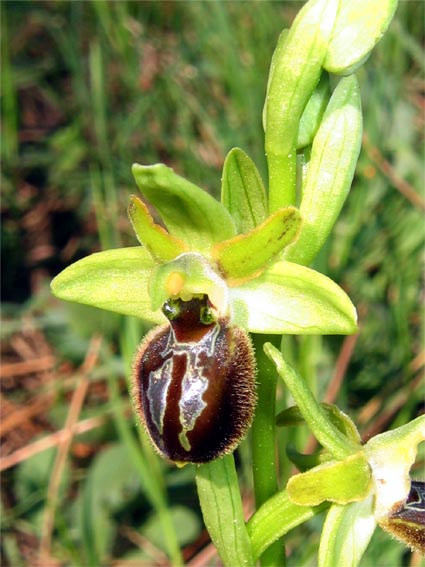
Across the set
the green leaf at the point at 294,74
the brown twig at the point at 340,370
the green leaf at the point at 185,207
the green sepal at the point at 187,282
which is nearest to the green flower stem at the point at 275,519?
the green sepal at the point at 187,282

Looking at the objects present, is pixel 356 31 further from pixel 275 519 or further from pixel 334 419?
pixel 275 519

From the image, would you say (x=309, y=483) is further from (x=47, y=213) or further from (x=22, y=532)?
(x=47, y=213)

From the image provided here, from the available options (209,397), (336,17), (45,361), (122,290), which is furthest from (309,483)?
(45,361)

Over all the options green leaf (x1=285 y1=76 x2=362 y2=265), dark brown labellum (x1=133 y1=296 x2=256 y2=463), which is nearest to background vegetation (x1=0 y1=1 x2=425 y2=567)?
dark brown labellum (x1=133 y1=296 x2=256 y2=463)

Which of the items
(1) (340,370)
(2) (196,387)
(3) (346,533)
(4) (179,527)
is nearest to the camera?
(2) (196,387)

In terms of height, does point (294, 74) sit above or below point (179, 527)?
above

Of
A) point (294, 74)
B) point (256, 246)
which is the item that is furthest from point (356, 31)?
point (256, 246)

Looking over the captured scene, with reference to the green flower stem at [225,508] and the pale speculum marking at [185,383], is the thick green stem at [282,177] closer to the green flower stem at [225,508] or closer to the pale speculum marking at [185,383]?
the pale speculum marking at [185,383]
